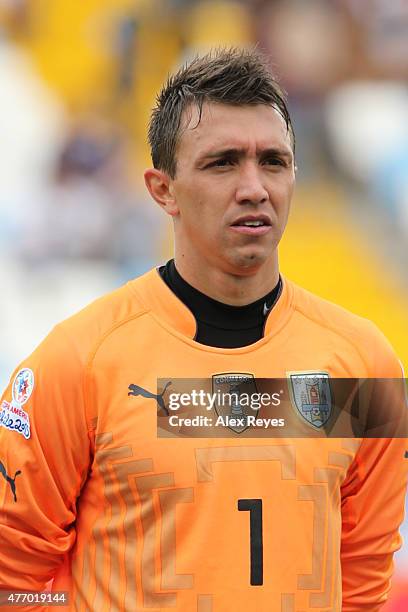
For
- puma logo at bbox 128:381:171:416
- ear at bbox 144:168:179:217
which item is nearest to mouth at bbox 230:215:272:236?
ear at bbox 144:168:179:217

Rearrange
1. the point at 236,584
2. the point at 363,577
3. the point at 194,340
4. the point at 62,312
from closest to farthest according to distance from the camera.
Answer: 1. the point at 236,584
2. the point at 194,340
3. the point at 363,577
4. the point at 62,312

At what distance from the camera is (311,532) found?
1590 mm

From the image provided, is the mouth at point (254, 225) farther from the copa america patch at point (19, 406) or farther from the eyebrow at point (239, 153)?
the copa america patch at point (19, 406)

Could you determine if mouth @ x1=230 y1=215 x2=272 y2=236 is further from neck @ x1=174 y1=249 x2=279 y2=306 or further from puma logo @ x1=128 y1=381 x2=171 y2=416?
puma logo @ x1=128 y1=381 x2=171 y2=416

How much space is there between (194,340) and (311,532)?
0.38 m

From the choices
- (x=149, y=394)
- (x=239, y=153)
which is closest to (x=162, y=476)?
(x=149, y=394)

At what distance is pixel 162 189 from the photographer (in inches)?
68.4

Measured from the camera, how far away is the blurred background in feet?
16.5

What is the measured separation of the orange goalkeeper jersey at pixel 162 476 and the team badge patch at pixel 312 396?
0.05ft

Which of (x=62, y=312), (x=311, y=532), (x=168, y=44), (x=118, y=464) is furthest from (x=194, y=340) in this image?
(x=168, y=44)

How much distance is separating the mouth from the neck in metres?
0.10

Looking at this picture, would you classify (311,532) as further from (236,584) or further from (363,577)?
(363,577)

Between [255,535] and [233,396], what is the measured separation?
0.24m

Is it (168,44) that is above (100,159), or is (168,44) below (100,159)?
above
